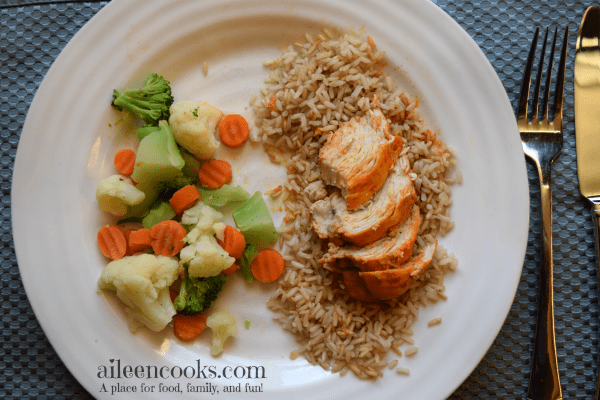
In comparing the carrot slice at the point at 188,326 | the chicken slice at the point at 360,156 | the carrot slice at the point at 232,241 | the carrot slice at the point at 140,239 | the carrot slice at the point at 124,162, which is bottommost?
the carrot slice at the point at 188,326

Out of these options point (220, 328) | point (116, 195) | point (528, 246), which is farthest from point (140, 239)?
point (528, 246)

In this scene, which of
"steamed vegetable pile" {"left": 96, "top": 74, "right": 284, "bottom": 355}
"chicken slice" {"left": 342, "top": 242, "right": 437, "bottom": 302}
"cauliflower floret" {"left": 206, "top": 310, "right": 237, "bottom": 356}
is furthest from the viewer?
"cauliflower floret" {"left": 206, "top": 310, "right": 237, "bottom": 356}

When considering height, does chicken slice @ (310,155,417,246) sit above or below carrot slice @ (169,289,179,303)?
above

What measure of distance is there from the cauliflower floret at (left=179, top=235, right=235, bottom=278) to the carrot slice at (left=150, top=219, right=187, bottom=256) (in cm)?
9

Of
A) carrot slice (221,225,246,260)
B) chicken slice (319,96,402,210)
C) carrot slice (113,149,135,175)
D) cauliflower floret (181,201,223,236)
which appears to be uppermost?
chicken slice (319,96,402,210)

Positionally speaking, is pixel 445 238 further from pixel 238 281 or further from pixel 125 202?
pixel 125 202

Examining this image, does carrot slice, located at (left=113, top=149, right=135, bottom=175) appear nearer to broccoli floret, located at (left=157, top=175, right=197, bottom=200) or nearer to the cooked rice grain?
broccoli floret, located at (left=157, top=175, right=197, bottom=200)

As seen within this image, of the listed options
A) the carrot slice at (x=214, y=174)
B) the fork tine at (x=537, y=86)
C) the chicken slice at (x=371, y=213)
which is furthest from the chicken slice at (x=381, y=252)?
the fork tine at (x=537, y=86)

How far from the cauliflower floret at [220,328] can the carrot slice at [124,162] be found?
1.14 metres

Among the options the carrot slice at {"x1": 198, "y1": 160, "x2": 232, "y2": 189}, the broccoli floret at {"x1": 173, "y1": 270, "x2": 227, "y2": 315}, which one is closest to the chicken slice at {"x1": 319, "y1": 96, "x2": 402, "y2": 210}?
the carrot slice at {"x1": 198, "y1": 160, "x2": 232, "y2": 189}

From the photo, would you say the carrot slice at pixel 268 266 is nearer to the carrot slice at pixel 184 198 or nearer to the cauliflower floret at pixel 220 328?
the cauliflower floret at pixel 220 328

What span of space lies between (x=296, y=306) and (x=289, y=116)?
1.29 m

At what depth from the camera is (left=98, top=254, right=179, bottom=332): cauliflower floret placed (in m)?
2.38

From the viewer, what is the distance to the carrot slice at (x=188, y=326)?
2613 millimetres
